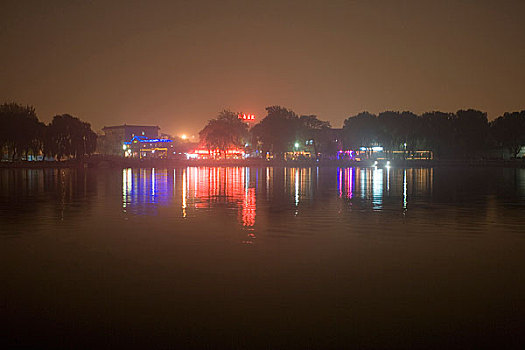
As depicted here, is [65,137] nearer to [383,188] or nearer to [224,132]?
[224,132]

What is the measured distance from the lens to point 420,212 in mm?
22391

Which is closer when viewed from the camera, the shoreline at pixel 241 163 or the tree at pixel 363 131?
the shoreline at pixel 241 163

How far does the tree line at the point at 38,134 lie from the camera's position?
92562 mm

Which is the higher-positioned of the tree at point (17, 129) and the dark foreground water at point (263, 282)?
the tree at point (17, 129)

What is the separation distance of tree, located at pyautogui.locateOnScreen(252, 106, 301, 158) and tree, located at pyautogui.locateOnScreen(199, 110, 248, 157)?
16.1 ft

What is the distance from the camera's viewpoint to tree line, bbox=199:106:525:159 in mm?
122562

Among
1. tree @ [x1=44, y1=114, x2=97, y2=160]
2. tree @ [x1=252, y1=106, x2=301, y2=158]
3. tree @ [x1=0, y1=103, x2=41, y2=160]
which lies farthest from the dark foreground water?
tree @ [x1=252, y1=106, x2=301, y2=158]

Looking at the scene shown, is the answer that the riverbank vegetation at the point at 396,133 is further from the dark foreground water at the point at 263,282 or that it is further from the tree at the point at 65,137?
the dark foreground water at the point at 263,282

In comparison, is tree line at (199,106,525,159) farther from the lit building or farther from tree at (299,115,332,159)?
the lit building

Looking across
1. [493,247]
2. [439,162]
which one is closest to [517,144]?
[439,162]

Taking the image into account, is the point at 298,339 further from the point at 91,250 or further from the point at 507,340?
the point at 91,250

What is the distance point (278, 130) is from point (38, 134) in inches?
2083

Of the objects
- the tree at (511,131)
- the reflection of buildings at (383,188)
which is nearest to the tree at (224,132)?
the tree at (511,131)

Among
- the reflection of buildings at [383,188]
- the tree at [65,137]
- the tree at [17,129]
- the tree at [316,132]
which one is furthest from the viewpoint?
the tree at [316,132]
